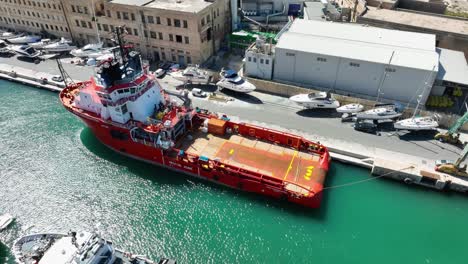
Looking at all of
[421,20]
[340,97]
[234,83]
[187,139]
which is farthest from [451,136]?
[187,139]

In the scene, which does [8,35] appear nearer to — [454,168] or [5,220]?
[5,220]

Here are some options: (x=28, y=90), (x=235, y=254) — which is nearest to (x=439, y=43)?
(x=235, y=254)

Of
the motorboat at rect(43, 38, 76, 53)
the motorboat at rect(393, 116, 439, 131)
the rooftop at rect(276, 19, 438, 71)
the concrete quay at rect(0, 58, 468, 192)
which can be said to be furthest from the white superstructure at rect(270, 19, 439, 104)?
the motorboat at rect(43, 38, 76, 53)

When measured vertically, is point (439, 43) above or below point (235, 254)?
above

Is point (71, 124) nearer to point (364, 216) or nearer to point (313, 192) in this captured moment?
point (313, 192)

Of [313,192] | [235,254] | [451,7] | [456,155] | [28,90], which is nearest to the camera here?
[235,254]

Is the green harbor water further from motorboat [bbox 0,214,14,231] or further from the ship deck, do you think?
the ship deck

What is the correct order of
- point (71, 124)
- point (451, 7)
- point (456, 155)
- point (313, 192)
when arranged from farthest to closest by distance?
point (451, 7), point (71, 124), point (456, 155), point (313, 192)

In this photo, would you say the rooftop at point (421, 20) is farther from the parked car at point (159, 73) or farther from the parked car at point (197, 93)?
the parked car at point (159, 73)
